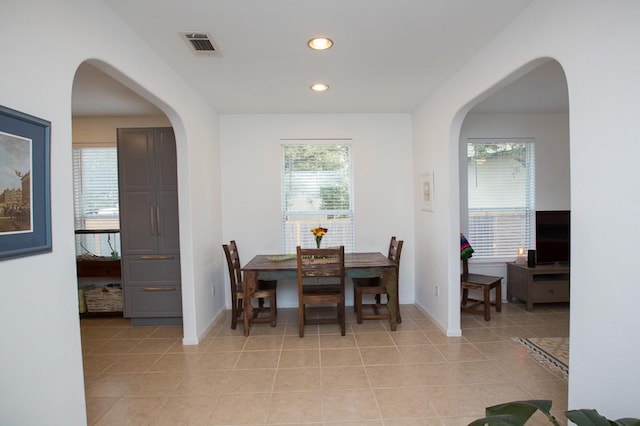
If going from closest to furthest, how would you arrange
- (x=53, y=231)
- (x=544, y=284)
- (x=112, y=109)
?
(x=53, y=231) → (x=112, y=109) → (x=544, y=284)

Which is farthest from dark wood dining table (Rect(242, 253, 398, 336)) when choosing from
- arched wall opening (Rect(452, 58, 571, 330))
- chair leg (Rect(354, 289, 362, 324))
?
arched wall opening (Rect(452, 58, 571, 330))

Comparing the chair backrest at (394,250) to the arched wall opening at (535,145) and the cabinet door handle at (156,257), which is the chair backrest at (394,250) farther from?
the cabinet door handle at (156,257)

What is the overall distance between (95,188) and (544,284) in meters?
5.95

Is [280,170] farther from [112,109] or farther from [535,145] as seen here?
[535,145]

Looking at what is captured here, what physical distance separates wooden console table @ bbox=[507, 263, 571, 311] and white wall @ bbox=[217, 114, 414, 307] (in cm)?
140

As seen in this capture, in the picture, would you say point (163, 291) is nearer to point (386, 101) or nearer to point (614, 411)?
point (386, 101)

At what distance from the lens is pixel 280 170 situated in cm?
439

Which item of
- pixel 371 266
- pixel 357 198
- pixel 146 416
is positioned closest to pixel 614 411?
pixel 371 266

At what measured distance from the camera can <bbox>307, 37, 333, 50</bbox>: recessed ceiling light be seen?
2377 mm

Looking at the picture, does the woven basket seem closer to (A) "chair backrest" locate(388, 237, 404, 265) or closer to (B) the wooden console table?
(A) "chair backrest" locate(388, 237, 404, 265)

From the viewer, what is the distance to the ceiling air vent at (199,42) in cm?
228

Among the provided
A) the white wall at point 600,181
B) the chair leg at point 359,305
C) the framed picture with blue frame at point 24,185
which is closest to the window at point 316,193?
the chair leg at point 359,305

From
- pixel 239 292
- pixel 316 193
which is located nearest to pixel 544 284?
pixel 316 193

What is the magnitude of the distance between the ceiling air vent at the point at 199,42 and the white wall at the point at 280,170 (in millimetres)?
1842
